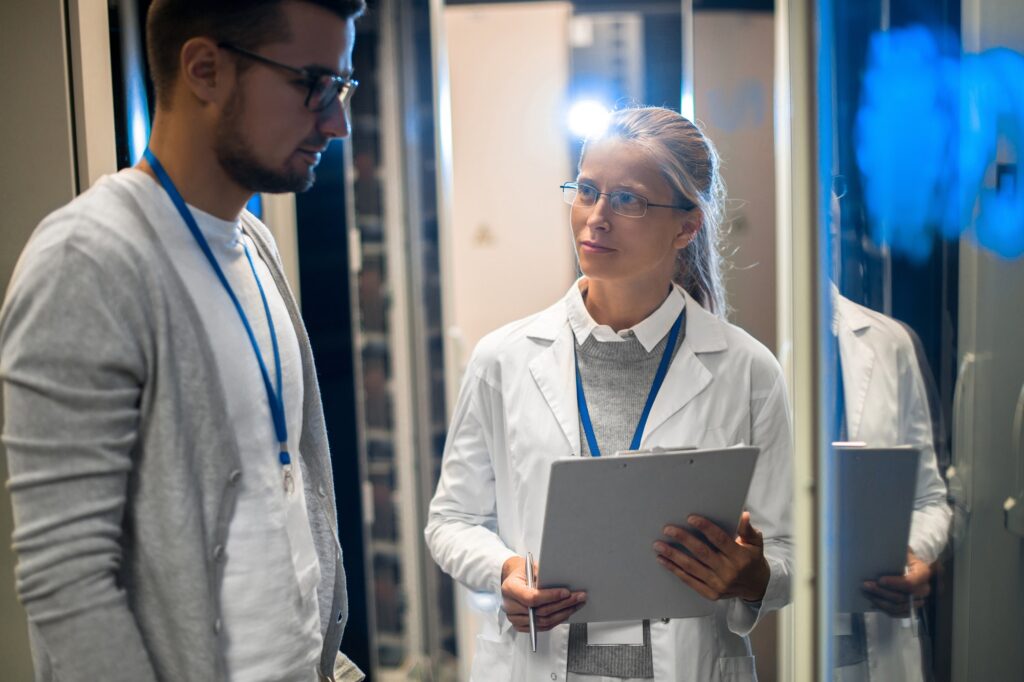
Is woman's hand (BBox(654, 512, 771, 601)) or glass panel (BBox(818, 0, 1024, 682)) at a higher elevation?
glass panel (BBox(818, 0, 1024, 682))

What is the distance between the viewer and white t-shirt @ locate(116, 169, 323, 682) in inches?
41.0

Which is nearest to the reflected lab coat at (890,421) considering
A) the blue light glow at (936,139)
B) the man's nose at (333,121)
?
the blue light glow at (936,139)

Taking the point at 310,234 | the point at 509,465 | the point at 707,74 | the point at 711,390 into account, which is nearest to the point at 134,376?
the point at 509,465

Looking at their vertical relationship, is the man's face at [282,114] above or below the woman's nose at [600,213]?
above

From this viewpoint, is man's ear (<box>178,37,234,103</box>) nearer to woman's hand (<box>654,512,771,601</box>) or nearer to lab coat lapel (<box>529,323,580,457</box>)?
lab coat lapel (<box>529,323,580,457</box>)

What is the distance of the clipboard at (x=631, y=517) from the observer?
123 cm

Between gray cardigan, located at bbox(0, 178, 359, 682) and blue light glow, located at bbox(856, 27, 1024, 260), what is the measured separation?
3.13 ft

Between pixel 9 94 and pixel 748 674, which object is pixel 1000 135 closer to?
pixel 748 674

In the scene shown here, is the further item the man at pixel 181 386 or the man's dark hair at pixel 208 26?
the man's dark hair at pixel 208 26

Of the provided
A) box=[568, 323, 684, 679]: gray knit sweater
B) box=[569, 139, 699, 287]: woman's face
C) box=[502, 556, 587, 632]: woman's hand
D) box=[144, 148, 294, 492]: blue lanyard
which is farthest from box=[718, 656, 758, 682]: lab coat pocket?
box=[144, 148, 294, 492]: blue lanyard

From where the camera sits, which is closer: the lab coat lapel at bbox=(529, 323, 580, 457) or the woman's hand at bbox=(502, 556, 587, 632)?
the woman's hand at bbox=(502, 556, 587, 632)

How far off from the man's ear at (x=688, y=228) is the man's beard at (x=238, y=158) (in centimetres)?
72

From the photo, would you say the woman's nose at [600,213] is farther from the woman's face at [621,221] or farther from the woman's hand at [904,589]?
the woman's hand at [904,589]

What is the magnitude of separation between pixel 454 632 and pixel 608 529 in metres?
2.01
